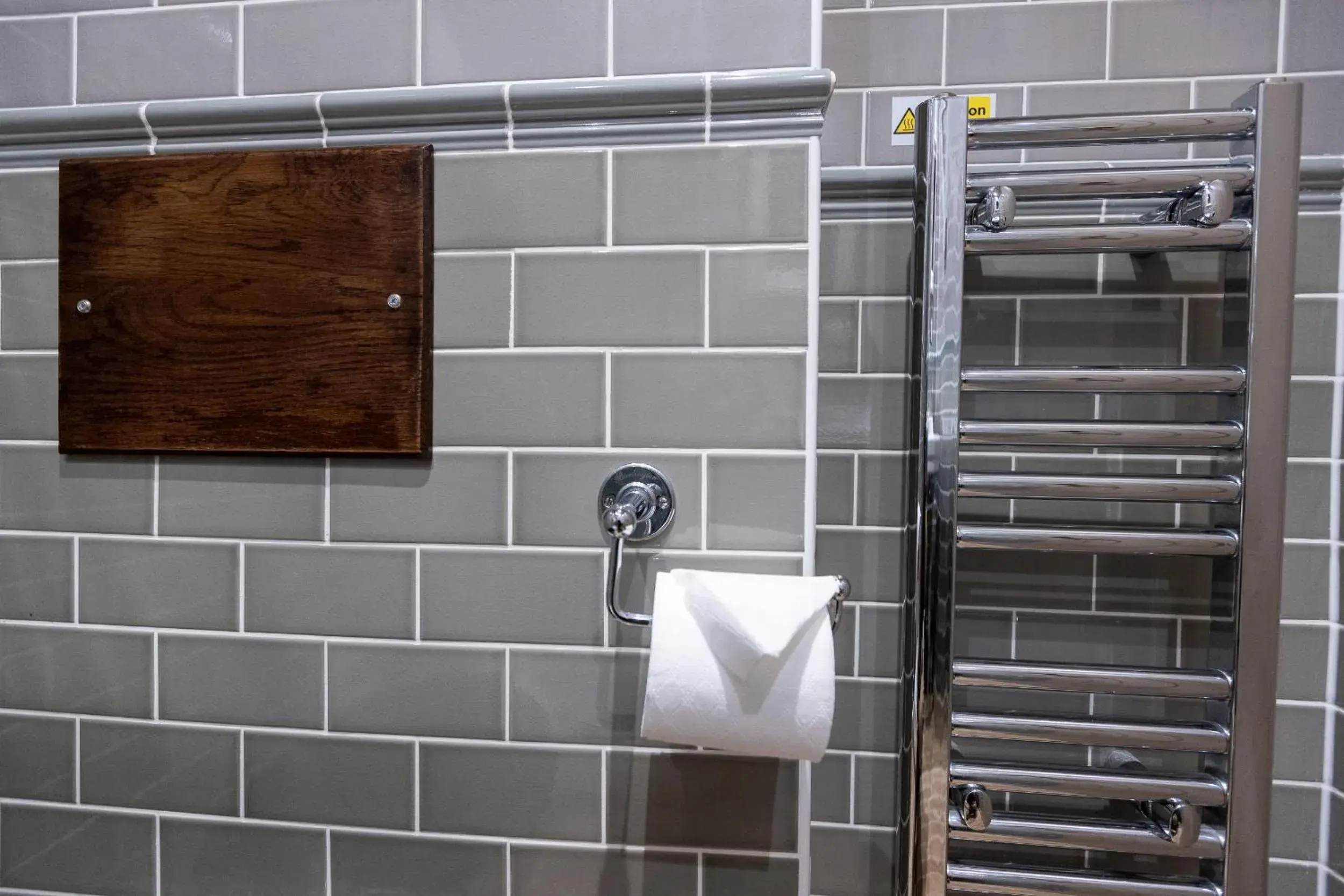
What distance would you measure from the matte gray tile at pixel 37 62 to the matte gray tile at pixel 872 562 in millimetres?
976

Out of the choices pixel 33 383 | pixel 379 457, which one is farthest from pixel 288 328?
pixel 33 383

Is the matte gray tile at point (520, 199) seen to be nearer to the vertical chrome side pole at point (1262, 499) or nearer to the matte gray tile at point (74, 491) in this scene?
the matte gray tile at point (74, 491)

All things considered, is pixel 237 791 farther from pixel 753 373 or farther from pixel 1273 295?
pixel 1273 295

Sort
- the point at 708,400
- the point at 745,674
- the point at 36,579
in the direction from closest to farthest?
the point at 745,674
the point at 708,400
the point at 36,579

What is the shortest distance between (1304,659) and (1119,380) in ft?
1.37

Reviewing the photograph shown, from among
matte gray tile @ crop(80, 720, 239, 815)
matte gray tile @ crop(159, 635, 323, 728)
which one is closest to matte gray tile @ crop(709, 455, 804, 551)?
matte gray tile @ crop(159, 635, 323, 728)

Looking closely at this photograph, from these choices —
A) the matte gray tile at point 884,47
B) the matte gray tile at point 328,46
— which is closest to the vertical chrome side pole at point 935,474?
the matte gray tile at point 884,47

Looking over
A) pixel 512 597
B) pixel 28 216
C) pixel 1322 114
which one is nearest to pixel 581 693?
Result: pixel 512 597

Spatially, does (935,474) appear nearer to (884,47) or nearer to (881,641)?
(881,641)

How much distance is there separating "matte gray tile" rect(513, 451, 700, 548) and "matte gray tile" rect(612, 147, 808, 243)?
0.22m

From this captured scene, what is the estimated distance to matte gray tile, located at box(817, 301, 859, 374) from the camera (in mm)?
925

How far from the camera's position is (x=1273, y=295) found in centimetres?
79

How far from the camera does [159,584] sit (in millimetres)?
847

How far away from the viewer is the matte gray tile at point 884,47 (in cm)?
91
